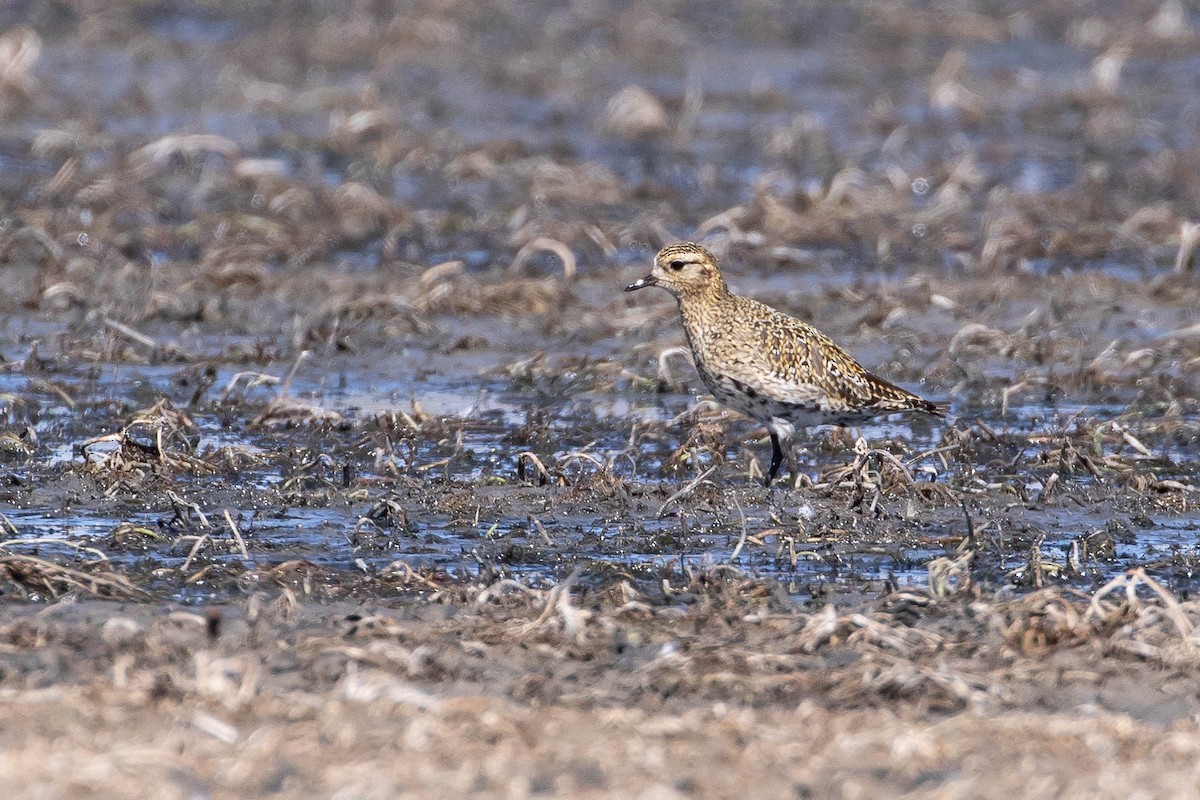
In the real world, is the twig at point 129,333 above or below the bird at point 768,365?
below

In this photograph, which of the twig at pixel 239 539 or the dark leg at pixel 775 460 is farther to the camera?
the dark leg at pixel 775 460

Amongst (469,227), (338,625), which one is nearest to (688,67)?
(469,227)

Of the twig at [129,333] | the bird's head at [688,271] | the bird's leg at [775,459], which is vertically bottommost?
the twig at [129,333]

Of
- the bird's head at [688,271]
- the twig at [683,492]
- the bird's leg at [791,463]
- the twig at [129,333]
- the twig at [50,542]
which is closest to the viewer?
the twig at [50,542]

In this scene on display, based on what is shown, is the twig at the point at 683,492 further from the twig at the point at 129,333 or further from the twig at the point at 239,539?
the twig at the point at 129,333

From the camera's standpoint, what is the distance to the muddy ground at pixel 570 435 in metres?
5.64

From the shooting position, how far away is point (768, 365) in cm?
915

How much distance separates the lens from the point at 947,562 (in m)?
7.31

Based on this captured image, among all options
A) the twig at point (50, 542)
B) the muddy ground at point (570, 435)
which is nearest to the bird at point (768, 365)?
the muddy ground at point (570, 435)

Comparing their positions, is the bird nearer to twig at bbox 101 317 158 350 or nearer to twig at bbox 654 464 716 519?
twig at bbox 654 464 716 519

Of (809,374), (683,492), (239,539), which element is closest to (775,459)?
(809,374)

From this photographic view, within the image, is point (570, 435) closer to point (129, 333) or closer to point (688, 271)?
point (688, 271)

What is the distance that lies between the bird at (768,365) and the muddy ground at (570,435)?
0.34m

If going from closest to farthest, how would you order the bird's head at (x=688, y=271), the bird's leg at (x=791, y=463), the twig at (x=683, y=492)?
the twig at (x=683, y=492)
the bird's leg at (x=791, y=463)
the bird's head at (x=688, y=271)
